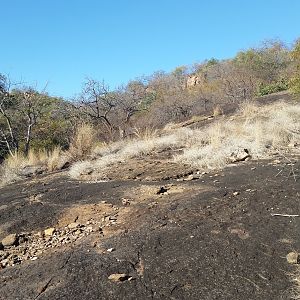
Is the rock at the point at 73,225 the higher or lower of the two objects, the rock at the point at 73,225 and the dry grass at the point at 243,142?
the lower

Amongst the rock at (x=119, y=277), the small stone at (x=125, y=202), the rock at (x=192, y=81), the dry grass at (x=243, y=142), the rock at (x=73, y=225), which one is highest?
the rock at (x=192, y=81)

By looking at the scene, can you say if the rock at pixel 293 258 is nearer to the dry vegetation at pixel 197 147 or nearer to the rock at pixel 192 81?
the dry vegetation at pixel 197 147

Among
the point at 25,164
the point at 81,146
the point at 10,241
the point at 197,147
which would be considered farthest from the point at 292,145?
the point at 25,164

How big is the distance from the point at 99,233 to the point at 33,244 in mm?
785

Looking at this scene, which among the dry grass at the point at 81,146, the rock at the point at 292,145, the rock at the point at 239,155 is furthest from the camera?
the dry grass at the point at 81,146

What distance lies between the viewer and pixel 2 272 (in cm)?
390

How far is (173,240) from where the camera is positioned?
164 inches

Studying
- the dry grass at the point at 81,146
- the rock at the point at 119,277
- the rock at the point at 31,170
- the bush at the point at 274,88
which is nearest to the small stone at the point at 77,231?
the rock at the point at 119,277

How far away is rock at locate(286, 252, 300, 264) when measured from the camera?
3.45 m

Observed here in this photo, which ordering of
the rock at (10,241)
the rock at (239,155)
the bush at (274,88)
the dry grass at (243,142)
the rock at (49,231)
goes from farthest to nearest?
1. the bush at (274,88)
2. the dry grass at (243,142)
3. the rock at (239,155)
4. the rock at (49,231)
5. the rock at (10,241)

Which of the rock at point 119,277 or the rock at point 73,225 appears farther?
the rock at point 73,225

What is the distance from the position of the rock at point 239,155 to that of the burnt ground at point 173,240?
1.11m

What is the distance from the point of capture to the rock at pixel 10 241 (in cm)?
470

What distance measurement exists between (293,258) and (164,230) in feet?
4.84
